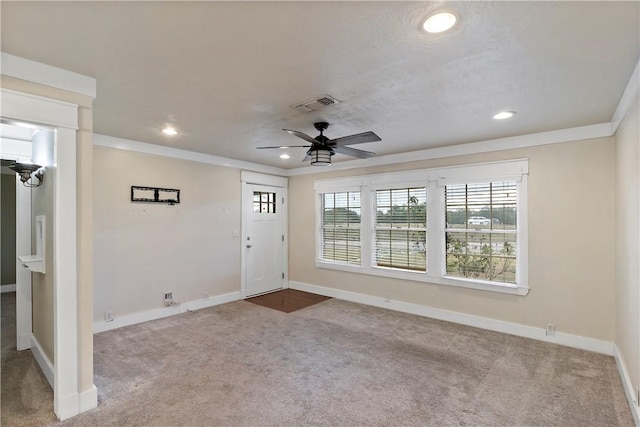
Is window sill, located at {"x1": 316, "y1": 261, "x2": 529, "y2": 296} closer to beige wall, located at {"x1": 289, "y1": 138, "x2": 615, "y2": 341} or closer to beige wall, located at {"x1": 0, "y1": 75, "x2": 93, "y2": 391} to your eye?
beige wall, located at {"x1": 289, "y1": 138, "x2": 615, "y2": 341}

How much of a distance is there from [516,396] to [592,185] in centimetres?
247

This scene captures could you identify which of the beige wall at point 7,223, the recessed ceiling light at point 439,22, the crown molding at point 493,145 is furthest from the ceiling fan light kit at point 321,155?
the beige wall at point 7,223

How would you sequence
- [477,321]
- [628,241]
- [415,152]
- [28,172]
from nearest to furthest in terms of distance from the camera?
[628,241] → [28,172] → [477,321] → [415,152]

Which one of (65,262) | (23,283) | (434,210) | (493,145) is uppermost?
(493,145)

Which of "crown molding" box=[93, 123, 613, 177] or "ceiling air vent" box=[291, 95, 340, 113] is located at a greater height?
"ceiling air vent" box=[291, 95, 340, 113]

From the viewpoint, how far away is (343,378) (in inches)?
112

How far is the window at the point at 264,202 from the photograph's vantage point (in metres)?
5.95

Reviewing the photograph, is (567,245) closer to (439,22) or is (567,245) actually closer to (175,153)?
(439,22)

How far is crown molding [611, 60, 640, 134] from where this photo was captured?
2.17m

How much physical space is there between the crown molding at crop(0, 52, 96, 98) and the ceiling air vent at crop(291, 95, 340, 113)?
5.19 ft

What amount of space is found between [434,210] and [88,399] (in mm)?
4342

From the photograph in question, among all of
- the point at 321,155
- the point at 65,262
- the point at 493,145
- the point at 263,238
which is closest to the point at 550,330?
the point at 493,145

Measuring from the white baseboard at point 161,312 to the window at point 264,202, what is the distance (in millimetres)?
1606

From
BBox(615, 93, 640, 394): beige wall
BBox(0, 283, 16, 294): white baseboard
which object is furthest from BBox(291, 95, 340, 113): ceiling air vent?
BBox(0, 283, 16, 294): white baseboard
